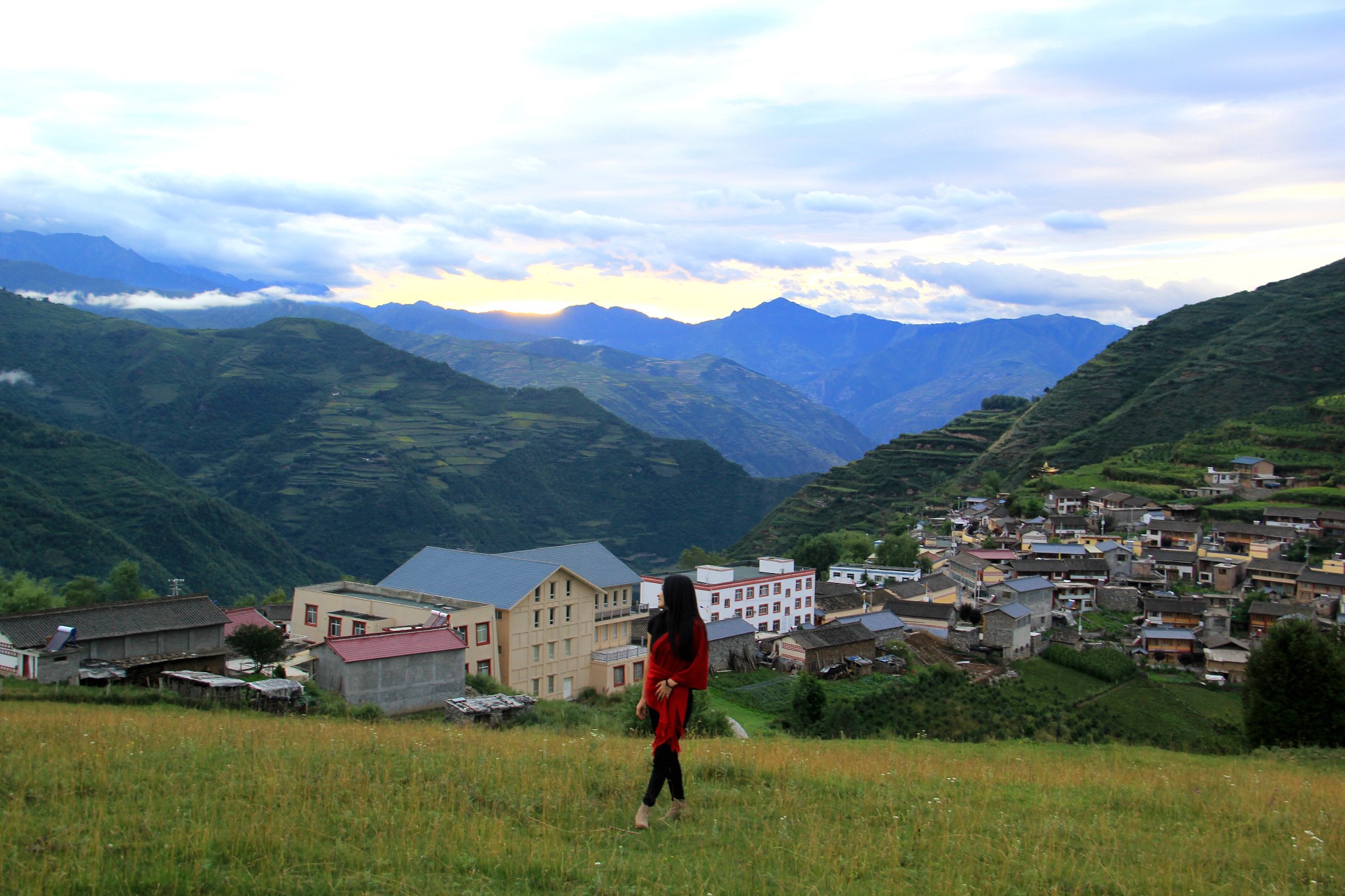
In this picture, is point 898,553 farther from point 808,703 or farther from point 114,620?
point 114,620

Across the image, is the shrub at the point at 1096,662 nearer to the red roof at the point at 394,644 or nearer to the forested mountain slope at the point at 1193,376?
the red roof at the point at 394,644

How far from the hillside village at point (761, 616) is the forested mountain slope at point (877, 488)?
25.8 metres

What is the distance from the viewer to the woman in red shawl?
20.0 ft

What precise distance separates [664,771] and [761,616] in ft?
141

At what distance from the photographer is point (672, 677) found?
621 centimetres

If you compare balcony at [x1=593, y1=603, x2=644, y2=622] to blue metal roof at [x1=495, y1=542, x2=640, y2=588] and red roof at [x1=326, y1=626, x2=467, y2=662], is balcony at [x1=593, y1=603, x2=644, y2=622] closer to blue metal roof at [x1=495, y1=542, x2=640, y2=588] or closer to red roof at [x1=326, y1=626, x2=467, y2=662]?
blue metal roof at [x1=495, y1=542, x2=640, y2=588]

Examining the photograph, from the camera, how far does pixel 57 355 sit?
648ft

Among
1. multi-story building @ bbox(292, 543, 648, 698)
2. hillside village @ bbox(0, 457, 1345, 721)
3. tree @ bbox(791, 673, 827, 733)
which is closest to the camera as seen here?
hillside village @ bbox(0, 457, 1345, 721)

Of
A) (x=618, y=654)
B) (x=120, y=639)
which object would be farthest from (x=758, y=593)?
(x=120, y=639)

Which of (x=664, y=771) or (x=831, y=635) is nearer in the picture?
A: (x=664, y=771)

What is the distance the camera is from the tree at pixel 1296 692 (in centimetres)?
2298

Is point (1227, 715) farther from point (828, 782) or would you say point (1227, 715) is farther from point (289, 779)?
point (289, 779)

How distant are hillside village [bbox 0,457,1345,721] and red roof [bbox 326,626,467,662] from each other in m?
0.06

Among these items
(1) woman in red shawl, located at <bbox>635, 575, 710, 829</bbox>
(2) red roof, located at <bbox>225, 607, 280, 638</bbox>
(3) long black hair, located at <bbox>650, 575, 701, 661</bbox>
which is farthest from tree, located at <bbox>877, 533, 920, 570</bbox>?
(3) long black hair, located at <bbox>650, 575, 701, 661</bbox>
